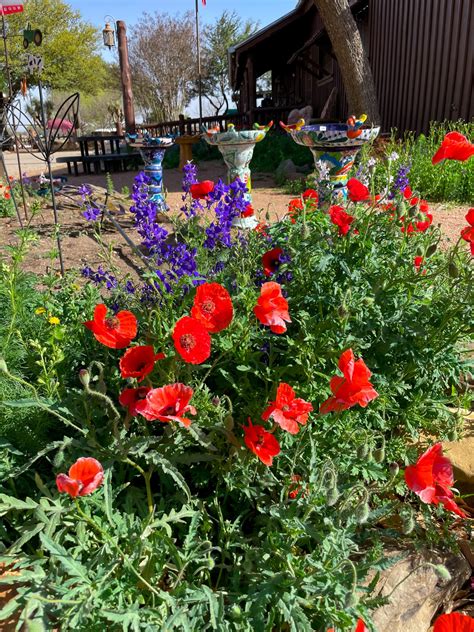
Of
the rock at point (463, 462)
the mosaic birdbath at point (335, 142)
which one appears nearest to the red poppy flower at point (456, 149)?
the rock at point (463, 462)

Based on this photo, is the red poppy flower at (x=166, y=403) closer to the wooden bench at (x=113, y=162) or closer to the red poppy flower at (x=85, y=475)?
the red poppy flower at (x=85, y=475)

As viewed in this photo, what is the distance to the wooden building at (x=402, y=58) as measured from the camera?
355 inches

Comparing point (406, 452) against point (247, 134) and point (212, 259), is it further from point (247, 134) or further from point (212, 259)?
point (247, 134)

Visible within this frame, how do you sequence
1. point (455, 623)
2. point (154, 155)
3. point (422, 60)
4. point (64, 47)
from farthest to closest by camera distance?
point (64, 47)
point (422, 60)
point (154, 155)
point (455, 623)

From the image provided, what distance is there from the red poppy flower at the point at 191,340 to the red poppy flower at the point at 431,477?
2.03ft

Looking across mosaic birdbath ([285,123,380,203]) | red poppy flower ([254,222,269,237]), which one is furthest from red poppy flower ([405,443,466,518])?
mosaic birdbath ([285,123,380,203])

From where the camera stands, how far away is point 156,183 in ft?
25.2

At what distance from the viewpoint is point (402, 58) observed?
11.1 metres

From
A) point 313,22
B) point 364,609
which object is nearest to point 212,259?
point 364,609

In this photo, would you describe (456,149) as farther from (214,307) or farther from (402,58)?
(402,58)

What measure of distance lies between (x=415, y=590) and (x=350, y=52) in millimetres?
9539

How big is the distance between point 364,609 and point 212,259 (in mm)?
1447

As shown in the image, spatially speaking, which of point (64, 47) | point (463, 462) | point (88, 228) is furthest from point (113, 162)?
point (64, 47)

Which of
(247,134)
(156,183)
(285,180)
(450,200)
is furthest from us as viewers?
(285,180)
